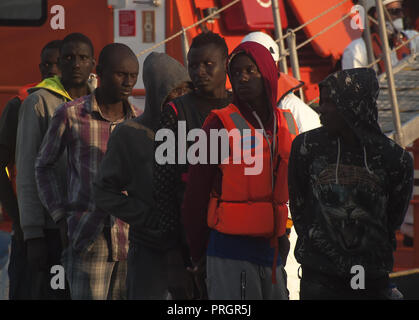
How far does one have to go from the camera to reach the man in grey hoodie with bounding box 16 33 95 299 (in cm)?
541

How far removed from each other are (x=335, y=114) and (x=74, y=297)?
195 centimetres

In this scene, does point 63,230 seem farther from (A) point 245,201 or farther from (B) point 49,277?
(A) point 245,201

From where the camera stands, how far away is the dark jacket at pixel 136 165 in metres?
4.63

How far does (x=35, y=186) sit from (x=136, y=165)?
1.02m

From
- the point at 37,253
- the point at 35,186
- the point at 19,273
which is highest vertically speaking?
the point at 35,186

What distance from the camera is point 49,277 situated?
559cm

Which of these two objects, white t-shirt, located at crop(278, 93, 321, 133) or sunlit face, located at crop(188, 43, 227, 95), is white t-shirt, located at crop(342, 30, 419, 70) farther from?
sunlit face, located at crop(188, 43, 227, 95)

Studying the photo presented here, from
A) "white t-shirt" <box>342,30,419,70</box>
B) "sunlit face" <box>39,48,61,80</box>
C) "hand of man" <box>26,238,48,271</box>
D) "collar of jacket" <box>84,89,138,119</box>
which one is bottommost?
"hand of man" <box>26,238,48,271</box>

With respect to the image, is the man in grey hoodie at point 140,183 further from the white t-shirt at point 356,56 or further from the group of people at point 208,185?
the white t-shirt at point 356,56

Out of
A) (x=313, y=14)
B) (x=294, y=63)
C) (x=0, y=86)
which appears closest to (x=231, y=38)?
(x=313, y=14)

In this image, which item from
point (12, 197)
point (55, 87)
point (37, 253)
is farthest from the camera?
point (12, 197)

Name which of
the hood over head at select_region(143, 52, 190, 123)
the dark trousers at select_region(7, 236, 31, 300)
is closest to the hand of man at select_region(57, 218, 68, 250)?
the dark trousers at select_region(7, 236, 31, 300)

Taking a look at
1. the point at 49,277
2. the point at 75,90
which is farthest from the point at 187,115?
the point at 49,277
